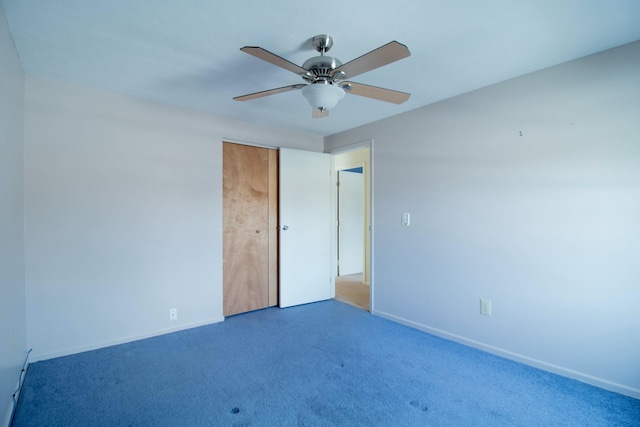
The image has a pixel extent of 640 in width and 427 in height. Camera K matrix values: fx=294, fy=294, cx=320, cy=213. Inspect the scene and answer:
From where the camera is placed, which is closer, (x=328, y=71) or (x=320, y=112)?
(x=328, y=71)

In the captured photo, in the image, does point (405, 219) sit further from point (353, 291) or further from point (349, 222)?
point (349, 222)

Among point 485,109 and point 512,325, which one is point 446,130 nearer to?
point 485,109

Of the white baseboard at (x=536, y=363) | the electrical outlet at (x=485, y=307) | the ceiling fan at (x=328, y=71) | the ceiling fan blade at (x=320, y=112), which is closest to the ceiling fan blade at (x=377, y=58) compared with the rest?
the ceiling fan at (x=328, y=71)

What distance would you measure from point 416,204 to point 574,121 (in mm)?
1388

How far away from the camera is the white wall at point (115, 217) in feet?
7.77

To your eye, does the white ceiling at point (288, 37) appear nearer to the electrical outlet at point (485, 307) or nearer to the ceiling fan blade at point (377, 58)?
the ceiling fan blade at point (377, 58)

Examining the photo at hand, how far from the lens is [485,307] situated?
8.40 feet

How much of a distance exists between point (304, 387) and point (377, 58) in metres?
2.08

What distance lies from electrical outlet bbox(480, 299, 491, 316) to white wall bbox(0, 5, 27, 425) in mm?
3289

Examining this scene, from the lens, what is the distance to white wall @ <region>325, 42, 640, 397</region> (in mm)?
1944

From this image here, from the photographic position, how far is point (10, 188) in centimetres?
187

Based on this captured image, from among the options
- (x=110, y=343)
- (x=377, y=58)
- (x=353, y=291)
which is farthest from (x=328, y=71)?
(x=353, y=291)

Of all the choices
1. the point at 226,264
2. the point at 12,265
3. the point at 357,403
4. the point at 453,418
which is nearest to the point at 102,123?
the point at 12,265

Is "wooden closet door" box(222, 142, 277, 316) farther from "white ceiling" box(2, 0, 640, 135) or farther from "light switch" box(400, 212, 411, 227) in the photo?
"light switch" box(400, 212, 411, 227)
